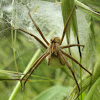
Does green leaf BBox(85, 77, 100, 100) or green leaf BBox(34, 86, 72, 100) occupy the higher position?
green leaf BBox(85, 77, 100, 100)

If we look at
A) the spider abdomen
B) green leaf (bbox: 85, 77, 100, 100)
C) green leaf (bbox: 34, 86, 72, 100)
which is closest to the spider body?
the spider abdomen

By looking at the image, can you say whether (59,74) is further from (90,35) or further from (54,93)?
(90,35)

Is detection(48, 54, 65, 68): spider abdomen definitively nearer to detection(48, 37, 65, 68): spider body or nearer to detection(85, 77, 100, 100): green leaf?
detection(48, 37, 65, 68): spider body

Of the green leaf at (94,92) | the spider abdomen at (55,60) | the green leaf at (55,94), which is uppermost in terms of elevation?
the spider abdomen at (55,60)

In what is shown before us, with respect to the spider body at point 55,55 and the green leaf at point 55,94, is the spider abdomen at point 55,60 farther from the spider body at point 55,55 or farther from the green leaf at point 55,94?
the green leaf at point 55,94

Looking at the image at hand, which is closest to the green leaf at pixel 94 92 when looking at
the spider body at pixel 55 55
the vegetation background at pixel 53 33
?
the vegetation background at pixel 53 33

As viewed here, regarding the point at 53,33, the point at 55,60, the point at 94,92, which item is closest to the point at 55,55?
the point at 55,60

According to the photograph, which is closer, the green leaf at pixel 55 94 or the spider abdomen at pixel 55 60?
the spider abdomen at pixel 55 60

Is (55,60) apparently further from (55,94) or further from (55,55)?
→ (55,94)

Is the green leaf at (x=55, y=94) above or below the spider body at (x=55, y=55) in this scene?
below

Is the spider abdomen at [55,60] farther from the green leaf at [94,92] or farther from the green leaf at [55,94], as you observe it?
the green leaf at [55,94]

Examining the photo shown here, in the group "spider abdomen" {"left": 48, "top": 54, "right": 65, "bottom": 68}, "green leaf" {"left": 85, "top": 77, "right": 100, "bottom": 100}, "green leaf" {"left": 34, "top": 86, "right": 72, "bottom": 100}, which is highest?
"spider abdomen" {"left": 48, "top": 54, "right": 65, "bottom": 68}
